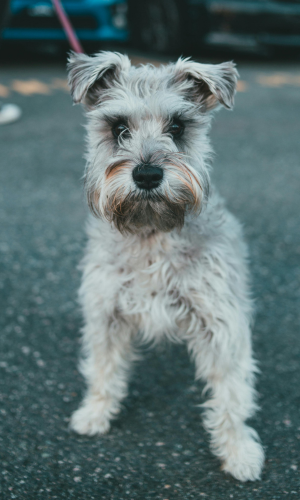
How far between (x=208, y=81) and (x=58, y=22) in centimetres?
728

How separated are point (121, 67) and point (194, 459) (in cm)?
208

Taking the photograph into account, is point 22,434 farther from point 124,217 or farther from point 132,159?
point 132,159

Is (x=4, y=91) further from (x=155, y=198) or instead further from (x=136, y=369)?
(x=155, y=198)

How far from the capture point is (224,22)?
29.9 ft

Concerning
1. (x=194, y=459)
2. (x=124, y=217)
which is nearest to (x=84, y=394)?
(x=194, y=459)

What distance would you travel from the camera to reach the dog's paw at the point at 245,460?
2.64 m

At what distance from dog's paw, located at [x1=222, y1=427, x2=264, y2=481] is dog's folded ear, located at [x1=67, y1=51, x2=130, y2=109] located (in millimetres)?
1951

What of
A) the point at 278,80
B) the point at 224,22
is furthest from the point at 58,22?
the point at 278,80

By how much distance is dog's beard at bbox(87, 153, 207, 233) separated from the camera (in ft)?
7.82

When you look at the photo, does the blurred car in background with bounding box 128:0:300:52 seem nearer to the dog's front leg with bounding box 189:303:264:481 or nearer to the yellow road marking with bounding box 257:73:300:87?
the yellow road marking with bounding box 257:73:300:87

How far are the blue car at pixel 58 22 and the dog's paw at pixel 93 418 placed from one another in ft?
24.5

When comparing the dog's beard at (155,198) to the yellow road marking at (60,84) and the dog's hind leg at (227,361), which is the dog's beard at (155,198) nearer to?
the dog's hind leg at (227,361)

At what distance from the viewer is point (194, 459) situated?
276 centimetres

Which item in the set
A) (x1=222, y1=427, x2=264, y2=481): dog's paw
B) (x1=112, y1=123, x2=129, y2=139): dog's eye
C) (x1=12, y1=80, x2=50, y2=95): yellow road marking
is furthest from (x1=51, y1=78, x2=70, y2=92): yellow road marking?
(x1=222, y1=427, x2=264, y2=481): dog's paw
